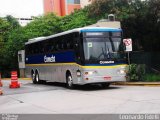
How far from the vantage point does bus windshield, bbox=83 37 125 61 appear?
20.5 meters

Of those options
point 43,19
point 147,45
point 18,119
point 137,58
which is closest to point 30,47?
point 137,58

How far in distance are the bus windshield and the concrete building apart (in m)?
72.8

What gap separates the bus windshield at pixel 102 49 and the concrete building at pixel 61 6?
2866 inches

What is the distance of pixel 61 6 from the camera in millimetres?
97125

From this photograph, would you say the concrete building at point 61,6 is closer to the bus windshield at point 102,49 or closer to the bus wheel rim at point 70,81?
the bus wheel rim at point 70,81

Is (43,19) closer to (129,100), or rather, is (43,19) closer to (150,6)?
(150,6)

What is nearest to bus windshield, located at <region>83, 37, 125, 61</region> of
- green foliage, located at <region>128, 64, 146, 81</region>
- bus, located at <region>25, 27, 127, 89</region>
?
bus, located at <region>25, 27, 127, 89</region>

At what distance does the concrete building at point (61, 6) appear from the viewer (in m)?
94.3

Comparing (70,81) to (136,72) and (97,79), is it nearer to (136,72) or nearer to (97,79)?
(97,79)

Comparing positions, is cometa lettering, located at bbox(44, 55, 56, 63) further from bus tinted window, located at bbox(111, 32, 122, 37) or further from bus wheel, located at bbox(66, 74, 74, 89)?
bus tinted window, located at bbox(111, 32, 122, 37)

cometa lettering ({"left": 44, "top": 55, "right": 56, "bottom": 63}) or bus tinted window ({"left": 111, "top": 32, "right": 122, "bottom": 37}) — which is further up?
bus tinted window ({"left": 111, "top": 32, "right": 122, "bottom": 37})

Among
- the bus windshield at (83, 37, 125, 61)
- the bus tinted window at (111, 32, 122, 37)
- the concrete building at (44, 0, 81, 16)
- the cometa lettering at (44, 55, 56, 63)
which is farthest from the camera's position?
the concrete building at (44, 0, 81, 16)

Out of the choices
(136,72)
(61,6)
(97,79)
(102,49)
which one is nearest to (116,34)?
(102,49)

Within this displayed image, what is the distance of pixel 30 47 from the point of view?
30562 mm
